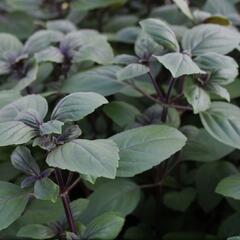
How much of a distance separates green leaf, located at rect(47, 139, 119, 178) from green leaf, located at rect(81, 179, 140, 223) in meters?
0.26

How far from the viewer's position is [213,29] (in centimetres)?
101

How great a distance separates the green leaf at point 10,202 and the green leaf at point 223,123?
1.18 feet

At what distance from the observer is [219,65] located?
35.7 inches

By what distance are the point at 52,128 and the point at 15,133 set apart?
58 millimetres

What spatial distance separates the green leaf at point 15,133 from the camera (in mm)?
731

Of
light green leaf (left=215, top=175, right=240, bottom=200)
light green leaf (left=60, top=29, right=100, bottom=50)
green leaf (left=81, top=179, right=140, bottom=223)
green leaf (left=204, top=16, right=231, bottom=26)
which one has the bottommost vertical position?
green leaf (left=81, top=179, right=140, bottom=223)

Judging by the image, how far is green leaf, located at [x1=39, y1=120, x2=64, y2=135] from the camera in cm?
74

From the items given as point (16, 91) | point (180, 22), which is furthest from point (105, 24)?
point (16, 91)

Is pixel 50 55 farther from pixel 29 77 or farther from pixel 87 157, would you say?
pixel 87 157

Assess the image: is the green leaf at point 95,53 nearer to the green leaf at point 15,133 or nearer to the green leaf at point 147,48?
the green leaf at point 147,48

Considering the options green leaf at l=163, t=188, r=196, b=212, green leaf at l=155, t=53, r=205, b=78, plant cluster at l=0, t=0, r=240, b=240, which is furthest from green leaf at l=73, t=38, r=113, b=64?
green leaf at l=163, t=188, r=196, b=212

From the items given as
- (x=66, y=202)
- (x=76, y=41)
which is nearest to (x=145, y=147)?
(x=66, y=202)

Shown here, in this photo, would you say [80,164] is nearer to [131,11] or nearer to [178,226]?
[178,226]

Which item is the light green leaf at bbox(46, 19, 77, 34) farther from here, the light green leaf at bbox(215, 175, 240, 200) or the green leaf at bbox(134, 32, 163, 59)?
the light green leaf at bbox(215, 175, 240, 200)
